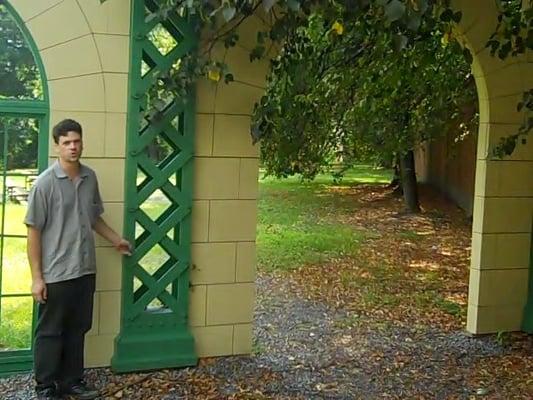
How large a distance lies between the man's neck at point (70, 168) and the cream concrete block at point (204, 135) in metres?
0.87

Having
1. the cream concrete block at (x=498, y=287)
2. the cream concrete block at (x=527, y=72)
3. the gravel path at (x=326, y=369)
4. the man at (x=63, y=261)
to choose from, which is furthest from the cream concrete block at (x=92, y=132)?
the cream concrete block at (x=527, y=72)

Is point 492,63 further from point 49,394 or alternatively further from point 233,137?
point 49,394

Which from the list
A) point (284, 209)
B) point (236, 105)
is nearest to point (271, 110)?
point (236, 105)

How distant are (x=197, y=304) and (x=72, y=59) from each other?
174 cm

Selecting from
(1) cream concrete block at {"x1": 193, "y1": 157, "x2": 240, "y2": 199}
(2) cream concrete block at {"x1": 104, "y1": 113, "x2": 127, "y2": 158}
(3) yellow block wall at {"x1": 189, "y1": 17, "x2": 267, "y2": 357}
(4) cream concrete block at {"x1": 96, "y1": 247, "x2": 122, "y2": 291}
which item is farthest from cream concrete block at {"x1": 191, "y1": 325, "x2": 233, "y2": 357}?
(2) cream concrete block at {"x1": 104, "y1": 113, "x2": 127, "y2": 158}

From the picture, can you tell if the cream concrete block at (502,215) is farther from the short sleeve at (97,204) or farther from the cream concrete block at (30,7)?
the cream concrete block at (30,7)

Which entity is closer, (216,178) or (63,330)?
(63,330)

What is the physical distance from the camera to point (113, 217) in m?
4.29

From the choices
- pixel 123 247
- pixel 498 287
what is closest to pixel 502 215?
pixel 498 287

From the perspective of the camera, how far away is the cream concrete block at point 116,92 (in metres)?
4.22

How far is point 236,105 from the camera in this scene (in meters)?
4.58

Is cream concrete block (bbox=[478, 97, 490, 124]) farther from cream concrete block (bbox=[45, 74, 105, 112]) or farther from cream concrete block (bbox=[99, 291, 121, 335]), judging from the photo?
cream concrete block (bbox=[99, 291, 121, 335])

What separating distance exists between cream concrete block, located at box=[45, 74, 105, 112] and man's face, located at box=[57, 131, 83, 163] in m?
0.41

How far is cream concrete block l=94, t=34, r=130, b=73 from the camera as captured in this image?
13.8ft
